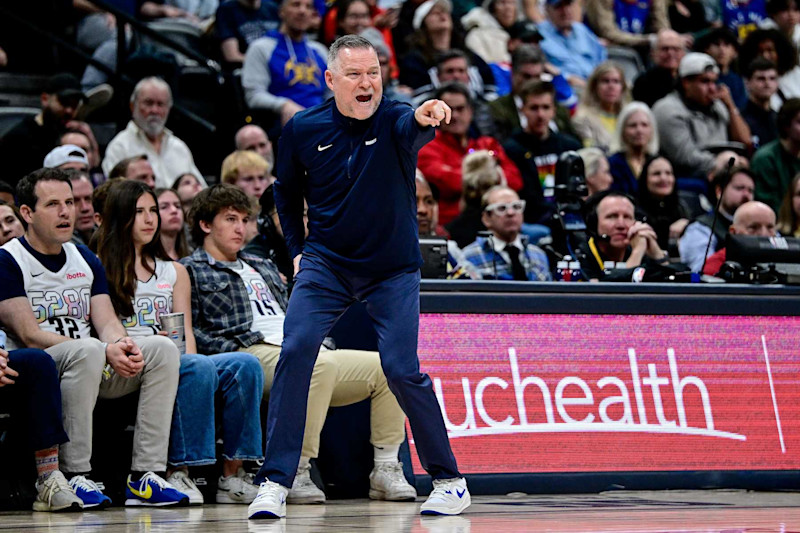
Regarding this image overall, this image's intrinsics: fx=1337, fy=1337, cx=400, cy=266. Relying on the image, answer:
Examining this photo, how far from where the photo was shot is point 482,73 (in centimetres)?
1321

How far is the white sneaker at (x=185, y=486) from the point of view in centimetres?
662

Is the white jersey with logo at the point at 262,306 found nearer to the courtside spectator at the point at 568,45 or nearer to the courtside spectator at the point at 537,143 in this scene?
the courtside spectator at the point at 537,143

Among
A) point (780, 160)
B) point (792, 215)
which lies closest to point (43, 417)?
point (792, 215)

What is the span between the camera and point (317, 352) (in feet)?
19.2

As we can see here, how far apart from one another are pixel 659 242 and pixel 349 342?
3.17 meters

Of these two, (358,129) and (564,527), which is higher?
(358,129)

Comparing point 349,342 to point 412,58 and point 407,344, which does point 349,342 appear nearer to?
point 407,344

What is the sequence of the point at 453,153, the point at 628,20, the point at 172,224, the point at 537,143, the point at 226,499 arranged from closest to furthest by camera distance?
the point at 226,499 → the point at 172,224 → the point at 453,153 → the point at 537,143 → the point at 628,20

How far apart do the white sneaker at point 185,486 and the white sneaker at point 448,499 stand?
1297 millimetres

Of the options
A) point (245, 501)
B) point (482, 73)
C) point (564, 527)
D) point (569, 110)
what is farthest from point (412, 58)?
point (564, 527)

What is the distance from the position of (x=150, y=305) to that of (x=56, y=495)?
4.03 ft

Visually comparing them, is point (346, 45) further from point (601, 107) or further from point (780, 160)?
point (601, 107)

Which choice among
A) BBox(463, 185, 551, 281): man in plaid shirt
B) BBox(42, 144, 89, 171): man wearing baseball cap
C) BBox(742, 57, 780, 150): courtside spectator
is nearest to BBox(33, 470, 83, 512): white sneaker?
BBox(42, 144, 89, 171): man wearing baseball cap

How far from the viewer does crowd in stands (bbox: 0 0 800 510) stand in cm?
657
